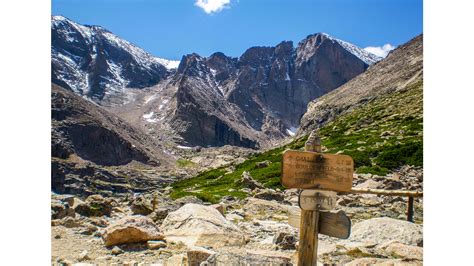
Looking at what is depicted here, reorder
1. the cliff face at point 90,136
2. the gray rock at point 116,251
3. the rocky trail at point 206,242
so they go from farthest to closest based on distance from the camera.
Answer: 1. the cliff face at point 90,136
2. the gray rock at point 116,251
3. the rocky trail at point 206,242

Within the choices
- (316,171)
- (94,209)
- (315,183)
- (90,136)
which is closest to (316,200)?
(315,183)

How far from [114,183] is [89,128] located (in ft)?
194

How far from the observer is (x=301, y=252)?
6.91 m

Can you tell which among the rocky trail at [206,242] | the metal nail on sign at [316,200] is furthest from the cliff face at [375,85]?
the metal nail on sign at [316,200]

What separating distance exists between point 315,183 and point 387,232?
5.92 metres

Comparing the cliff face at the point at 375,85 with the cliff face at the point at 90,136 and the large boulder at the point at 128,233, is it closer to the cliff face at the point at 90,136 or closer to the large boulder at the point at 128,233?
the cliff face at the point at 90,136

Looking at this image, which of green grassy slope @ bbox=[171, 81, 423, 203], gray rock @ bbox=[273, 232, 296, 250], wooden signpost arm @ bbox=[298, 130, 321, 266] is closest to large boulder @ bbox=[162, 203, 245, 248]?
gray rock @ bbox=[273, 232, 296, 250]

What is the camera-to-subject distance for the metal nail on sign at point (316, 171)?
660 centimetres

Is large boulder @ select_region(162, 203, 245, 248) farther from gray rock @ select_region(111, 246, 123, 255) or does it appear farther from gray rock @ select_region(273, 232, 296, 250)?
gray rock @ select_region(111, 246, 123, 255)

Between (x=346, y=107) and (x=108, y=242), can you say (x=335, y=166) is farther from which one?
(x=346, y=107)

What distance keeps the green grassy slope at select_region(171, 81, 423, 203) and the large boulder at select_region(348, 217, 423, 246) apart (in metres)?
14.3

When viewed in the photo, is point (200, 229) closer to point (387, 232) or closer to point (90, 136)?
point (387, 232)

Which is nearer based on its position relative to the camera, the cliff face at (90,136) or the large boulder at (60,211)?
the large boulder at (60,211)

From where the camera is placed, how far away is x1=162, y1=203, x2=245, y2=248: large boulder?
11000mm
